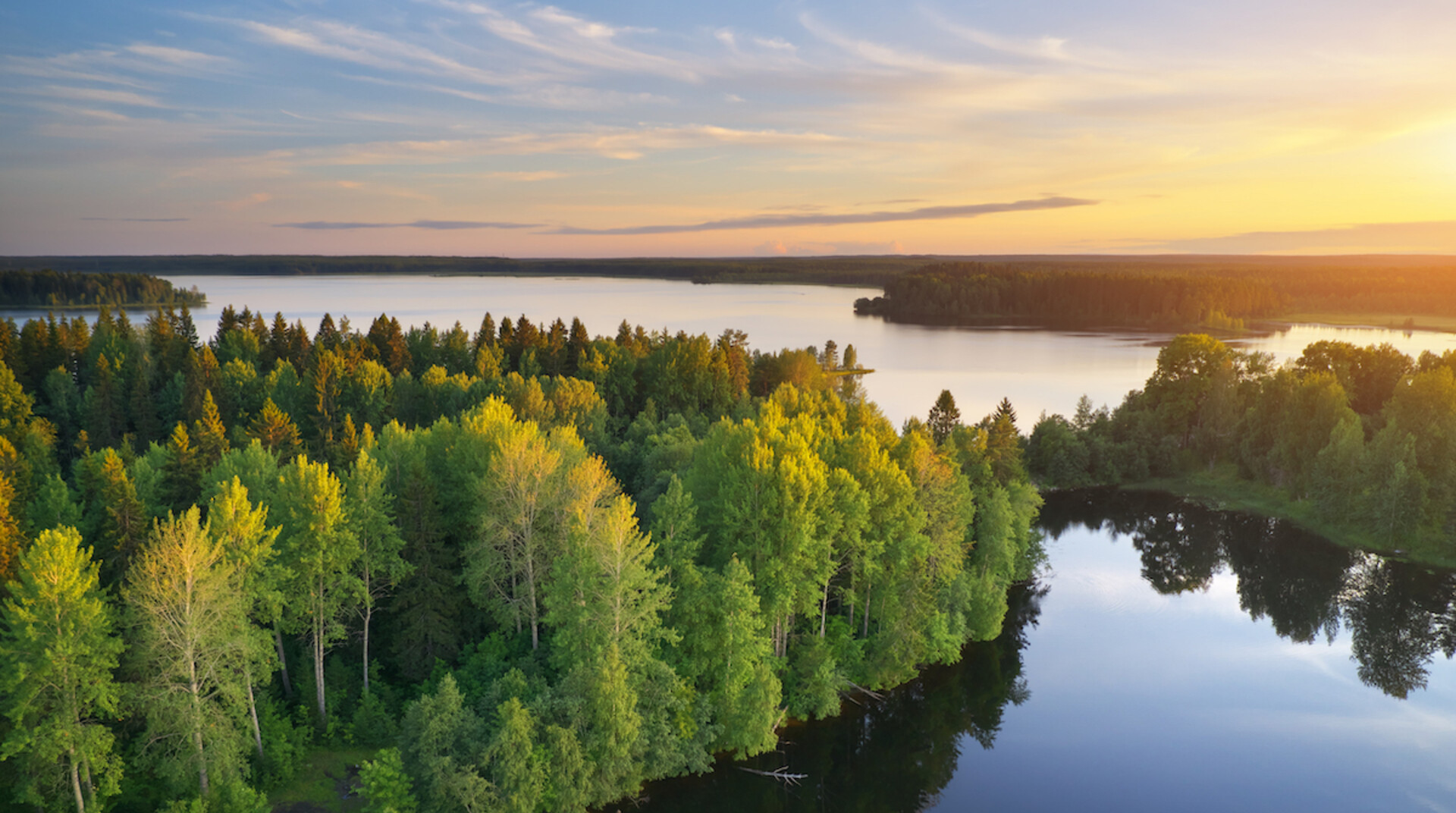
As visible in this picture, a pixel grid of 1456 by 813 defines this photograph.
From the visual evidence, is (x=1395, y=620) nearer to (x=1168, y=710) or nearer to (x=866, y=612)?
(x=1168, y=710)

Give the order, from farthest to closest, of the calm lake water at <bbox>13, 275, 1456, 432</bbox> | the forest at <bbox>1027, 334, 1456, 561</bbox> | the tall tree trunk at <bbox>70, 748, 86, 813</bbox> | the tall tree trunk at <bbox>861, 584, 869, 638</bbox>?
the calm lake water at <bbox>13, 275, 1456, 432</bbox> → the forest at <bbox>1027, 334, 1456, 561</bbox> → the tall tree trunk at <bbox>861, 584, 869, 638</bbox> → the tall tree trunk at <bbox>70, 748, 86, 813</bbox>

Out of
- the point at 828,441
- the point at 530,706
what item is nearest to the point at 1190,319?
the point at 828,441

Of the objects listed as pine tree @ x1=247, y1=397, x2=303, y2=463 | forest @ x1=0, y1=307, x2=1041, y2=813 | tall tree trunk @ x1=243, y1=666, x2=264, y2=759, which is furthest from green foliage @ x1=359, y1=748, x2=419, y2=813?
pine tree @ x1=247, y1=397, x2=303, y2=463

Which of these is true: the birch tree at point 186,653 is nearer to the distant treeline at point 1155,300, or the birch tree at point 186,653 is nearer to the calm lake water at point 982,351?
the calm lake water at point 982,351

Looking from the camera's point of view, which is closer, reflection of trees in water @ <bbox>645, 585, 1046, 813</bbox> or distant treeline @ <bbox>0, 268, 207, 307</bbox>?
reflection of trees in water @ <bbox>645, 585, 1046, 813</bbox>

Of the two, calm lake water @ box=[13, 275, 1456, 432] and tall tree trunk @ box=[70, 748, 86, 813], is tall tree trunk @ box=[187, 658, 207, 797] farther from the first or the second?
calm lake water @ box=[13, 275, 1456, 432]

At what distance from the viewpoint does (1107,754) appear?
106ft

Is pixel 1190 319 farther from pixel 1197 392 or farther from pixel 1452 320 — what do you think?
pixel 1197 392

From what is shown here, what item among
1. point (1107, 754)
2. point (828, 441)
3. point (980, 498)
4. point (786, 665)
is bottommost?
point (1107, 754)

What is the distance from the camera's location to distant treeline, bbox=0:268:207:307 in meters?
178

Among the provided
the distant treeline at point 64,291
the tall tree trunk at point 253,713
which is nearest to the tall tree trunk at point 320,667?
the tall tree trunk at point 253,713

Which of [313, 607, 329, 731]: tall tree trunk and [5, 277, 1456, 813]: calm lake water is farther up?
[313, 607, 329, 731]: tall tree trunk

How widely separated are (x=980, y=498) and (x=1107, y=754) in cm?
1682

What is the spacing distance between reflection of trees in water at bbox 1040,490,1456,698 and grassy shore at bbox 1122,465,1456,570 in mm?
1324
